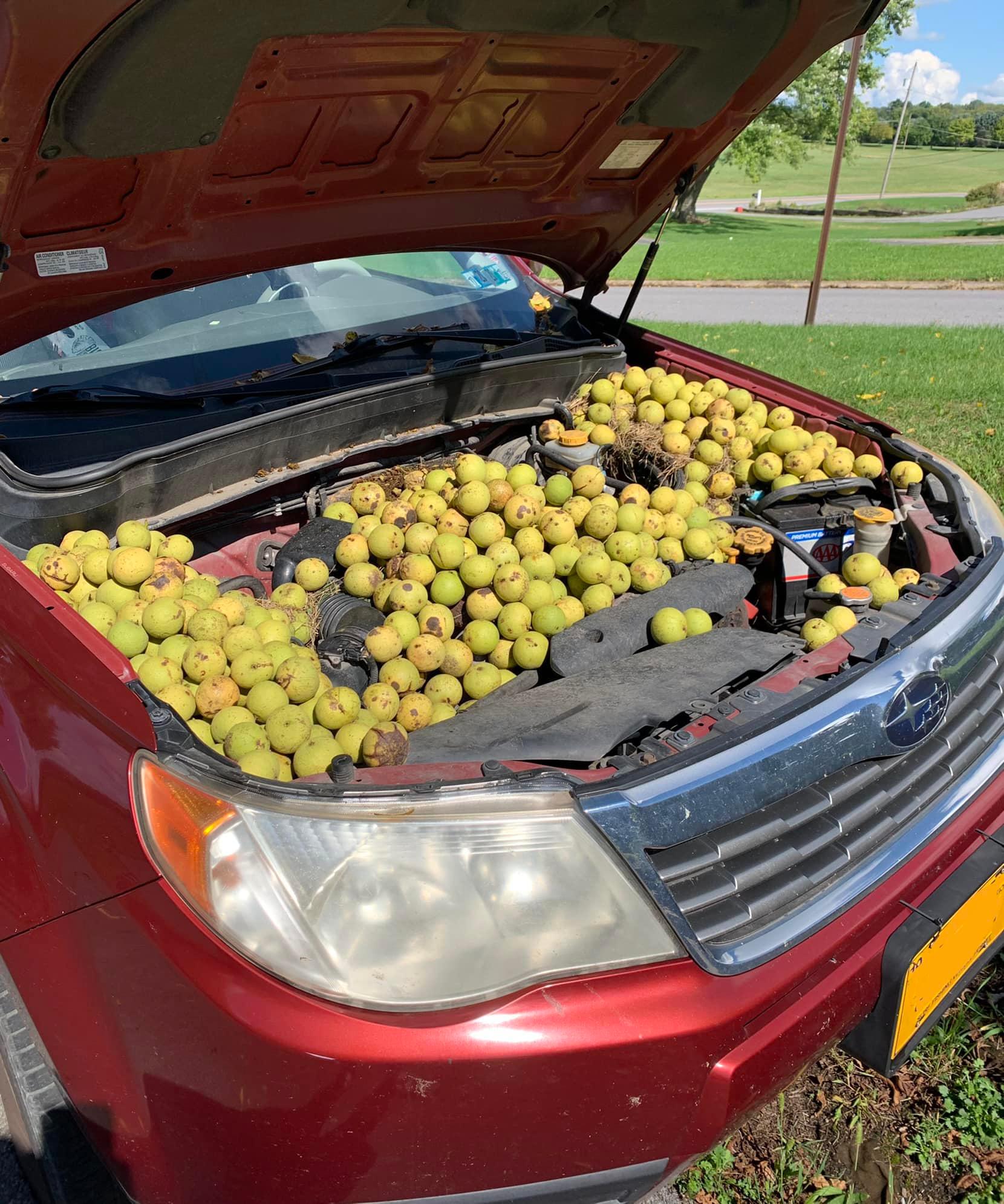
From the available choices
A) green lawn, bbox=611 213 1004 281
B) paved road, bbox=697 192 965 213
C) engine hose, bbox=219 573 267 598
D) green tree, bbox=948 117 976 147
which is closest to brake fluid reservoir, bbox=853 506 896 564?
engine hose, bbox=219 573 267 598

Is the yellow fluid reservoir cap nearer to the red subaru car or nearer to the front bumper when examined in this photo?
the red subaru car

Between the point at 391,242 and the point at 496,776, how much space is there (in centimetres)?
204

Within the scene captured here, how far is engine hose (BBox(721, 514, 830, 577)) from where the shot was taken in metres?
2.76

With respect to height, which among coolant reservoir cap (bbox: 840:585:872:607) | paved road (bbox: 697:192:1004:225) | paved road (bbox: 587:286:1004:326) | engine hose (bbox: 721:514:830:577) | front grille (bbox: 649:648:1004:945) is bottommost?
front grille (bbox: 649:648:1004:945)

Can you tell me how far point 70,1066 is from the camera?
60.8 inches

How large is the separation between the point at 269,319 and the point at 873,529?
2.21 m

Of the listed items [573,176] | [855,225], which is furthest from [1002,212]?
[573,176]

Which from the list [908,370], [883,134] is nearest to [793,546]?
[908,370]

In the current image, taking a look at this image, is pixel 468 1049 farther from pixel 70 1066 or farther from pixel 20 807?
pixel 20 807

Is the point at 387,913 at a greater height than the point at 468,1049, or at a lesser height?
greater

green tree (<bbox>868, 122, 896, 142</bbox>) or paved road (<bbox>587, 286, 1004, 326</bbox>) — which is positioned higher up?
green tree (<bbox>868, 122, 896, 142</bbox>)

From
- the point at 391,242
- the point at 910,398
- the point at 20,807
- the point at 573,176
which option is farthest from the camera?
the point at 910,398

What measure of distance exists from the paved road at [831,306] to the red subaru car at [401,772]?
35.8 feet

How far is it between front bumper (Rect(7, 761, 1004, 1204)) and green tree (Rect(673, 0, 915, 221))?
117 ft
